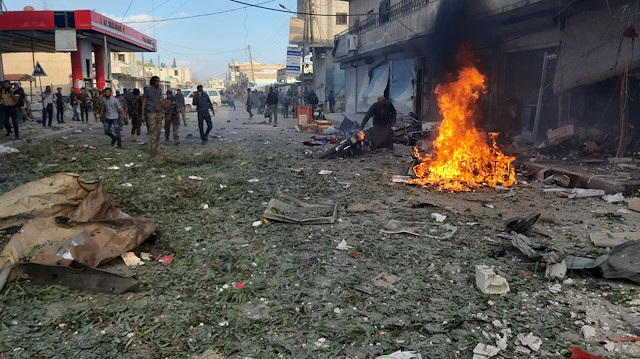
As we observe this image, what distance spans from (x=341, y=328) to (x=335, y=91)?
1161 inches

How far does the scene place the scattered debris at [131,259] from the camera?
4211 millimetres

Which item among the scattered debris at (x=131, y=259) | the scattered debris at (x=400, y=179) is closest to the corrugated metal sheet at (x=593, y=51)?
the scattered debris at (x=400, y=179)

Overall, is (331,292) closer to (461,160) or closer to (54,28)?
(461,160)

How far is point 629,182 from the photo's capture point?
6.66 meters

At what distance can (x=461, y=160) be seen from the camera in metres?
8.02

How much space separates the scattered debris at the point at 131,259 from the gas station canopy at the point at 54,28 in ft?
67.0

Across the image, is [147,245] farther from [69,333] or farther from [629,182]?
[629,182]

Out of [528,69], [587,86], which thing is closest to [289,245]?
[587,86]

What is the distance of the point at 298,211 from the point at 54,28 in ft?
68.6

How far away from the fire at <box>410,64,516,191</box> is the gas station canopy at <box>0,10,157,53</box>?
760 inches

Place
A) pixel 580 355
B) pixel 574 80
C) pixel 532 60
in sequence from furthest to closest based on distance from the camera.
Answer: pixel 532 60 → pixel 574 80 → pixel 580 355

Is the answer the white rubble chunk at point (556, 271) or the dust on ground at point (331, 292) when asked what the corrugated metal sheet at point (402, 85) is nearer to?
the dust on ground at point (331, 292)

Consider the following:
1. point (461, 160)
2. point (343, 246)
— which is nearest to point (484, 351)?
point (343, 246)

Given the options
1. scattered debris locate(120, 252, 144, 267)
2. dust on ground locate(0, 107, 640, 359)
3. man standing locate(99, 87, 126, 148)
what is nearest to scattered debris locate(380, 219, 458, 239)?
dust on ground locate(0, 107, 640, 359)
